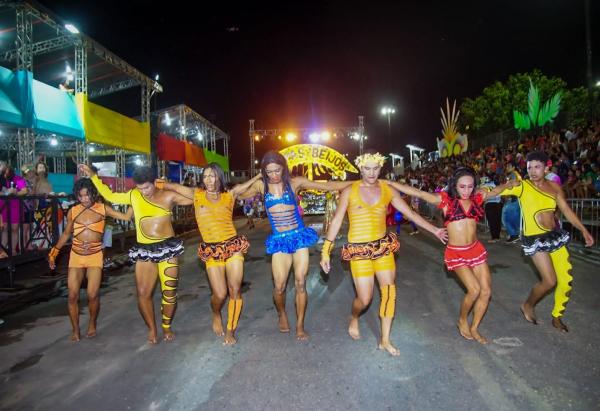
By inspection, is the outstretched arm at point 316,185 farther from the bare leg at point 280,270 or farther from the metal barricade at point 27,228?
the metal barricade at point 27,228

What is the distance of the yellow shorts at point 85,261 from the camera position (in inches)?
191

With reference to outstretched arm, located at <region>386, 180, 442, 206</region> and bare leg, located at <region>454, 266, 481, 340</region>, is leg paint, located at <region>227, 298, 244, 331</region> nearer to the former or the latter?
outstretched arm, located at <region>386, 180, 442, 206</region>

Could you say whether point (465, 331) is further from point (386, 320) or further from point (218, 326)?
point (218, 326)

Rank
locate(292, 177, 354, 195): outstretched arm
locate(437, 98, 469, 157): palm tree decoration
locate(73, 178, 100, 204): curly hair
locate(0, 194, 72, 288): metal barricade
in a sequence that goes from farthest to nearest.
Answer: locate(437, 98, 469, 157): palm tree decoration, locate(0, 194, 72, 288): metal barricade, locate(73, 178, 100, 204): curly hair, locate(292, 177, 354, 195): outstretched arm

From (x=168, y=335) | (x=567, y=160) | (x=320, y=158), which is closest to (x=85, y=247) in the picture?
(x=168, y=335)

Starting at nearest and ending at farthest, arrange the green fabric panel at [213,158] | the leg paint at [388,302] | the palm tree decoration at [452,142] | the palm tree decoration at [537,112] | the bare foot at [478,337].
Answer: the leg paint at [388,302] < the bare foot at [478,337] < the palm tree decoration at [537,112] < the green fabric panel at [213,158] < the palm tree decoration at [452,142]

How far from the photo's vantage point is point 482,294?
4.41 m

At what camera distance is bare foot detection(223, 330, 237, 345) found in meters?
4.57

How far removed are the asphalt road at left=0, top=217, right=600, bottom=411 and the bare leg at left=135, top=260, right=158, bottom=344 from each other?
202 mm

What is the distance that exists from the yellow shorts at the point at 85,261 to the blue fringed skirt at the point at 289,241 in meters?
2.08

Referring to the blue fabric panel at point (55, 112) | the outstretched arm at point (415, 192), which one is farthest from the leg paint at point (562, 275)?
the blue fabric panel at point (55, 112)

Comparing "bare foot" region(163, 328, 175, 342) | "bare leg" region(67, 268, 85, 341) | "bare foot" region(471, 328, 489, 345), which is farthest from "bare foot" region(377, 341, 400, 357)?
"bare leg" region(67, 268, 85, 341)

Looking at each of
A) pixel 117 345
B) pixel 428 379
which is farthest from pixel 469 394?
pixel 117 345

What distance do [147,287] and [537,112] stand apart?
23.4 m
